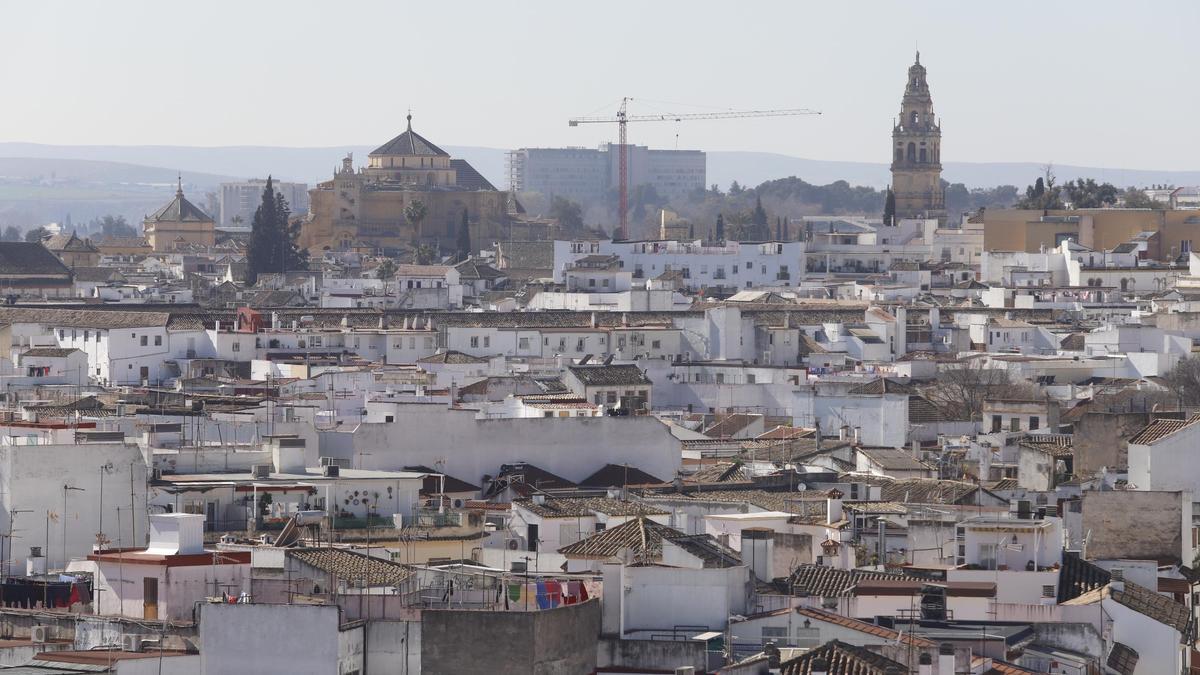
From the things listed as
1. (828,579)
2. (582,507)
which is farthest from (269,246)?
(828,579)

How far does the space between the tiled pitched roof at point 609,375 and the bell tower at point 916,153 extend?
3132 inches

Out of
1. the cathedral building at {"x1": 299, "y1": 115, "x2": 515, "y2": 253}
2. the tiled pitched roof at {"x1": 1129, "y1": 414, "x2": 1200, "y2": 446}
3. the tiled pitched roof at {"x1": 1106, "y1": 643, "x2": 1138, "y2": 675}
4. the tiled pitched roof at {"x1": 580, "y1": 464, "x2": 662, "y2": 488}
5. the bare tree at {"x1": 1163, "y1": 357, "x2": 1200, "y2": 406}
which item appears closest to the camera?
the tiled pitched roof at {"x1": 1106, "y1": 643, "x2": 1138, "y2": 675}

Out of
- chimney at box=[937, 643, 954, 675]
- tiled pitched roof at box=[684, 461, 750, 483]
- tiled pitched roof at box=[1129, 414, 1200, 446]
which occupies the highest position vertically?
tiled pitched roof at box=[1129, 414, 1200, 446]

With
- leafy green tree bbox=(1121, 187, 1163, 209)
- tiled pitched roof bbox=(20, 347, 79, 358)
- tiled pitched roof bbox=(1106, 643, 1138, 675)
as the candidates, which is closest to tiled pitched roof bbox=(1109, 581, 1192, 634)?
tiled pitched roof bbox=(1106, 643, 1138, 675)

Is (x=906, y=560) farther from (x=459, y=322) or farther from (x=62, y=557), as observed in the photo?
(x=459, y=322)

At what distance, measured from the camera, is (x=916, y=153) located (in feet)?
433

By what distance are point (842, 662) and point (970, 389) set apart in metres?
36.9

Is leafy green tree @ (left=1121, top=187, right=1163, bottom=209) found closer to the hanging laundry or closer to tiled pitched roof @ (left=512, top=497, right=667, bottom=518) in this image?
tiled pitched roof @ (left=512, top=497, right=667, bottom=518)

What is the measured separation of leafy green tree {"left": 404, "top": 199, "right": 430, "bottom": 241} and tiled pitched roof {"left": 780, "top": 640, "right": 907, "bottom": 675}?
10065cm

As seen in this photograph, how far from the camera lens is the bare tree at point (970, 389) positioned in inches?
2083

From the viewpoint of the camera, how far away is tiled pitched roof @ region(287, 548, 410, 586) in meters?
21.4

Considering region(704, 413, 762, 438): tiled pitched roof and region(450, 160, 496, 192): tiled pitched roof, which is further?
region(450, 160, 496, 192): tiled pitched roof

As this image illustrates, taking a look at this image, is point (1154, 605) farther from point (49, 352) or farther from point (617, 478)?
point (49, 352)

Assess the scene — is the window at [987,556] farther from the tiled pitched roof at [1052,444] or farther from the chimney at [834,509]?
the tiled pitched roof at [1052,444]
